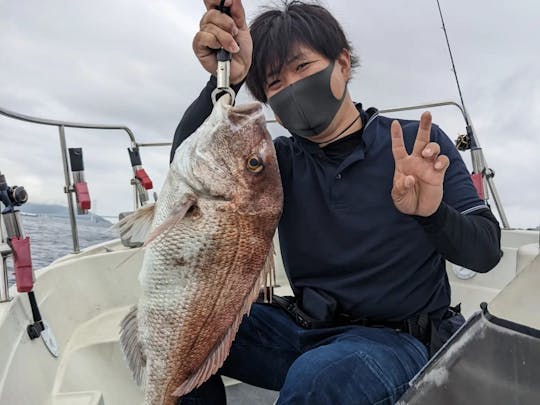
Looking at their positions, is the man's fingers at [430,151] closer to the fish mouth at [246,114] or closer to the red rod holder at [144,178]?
the fish mouth at [246,114]

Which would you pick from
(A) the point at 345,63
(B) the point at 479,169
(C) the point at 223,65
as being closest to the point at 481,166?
(B) the point at 479,169

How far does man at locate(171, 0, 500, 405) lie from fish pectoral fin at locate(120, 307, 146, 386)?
0.36 m

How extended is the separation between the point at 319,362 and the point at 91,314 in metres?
2.39

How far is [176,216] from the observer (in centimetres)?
172

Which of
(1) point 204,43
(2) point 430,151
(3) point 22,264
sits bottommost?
(3) point 22,264

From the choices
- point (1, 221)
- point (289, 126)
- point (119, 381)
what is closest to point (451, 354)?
point (289, 126)

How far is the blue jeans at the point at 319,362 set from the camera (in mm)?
1565

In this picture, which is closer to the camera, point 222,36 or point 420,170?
point 420,170

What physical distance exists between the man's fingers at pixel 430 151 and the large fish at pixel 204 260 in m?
0.58

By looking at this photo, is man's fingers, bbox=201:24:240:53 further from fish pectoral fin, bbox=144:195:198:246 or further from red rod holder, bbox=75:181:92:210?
red rod holder, bbox=75:181:92:210

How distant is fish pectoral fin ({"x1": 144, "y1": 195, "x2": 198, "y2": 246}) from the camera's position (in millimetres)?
1667

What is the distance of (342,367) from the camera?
5.26 feet

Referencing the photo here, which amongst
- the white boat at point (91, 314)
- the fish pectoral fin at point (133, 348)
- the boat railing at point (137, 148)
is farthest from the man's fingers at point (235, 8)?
the boat railing at point (137, 148)

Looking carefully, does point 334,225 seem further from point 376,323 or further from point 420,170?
point 420,170
